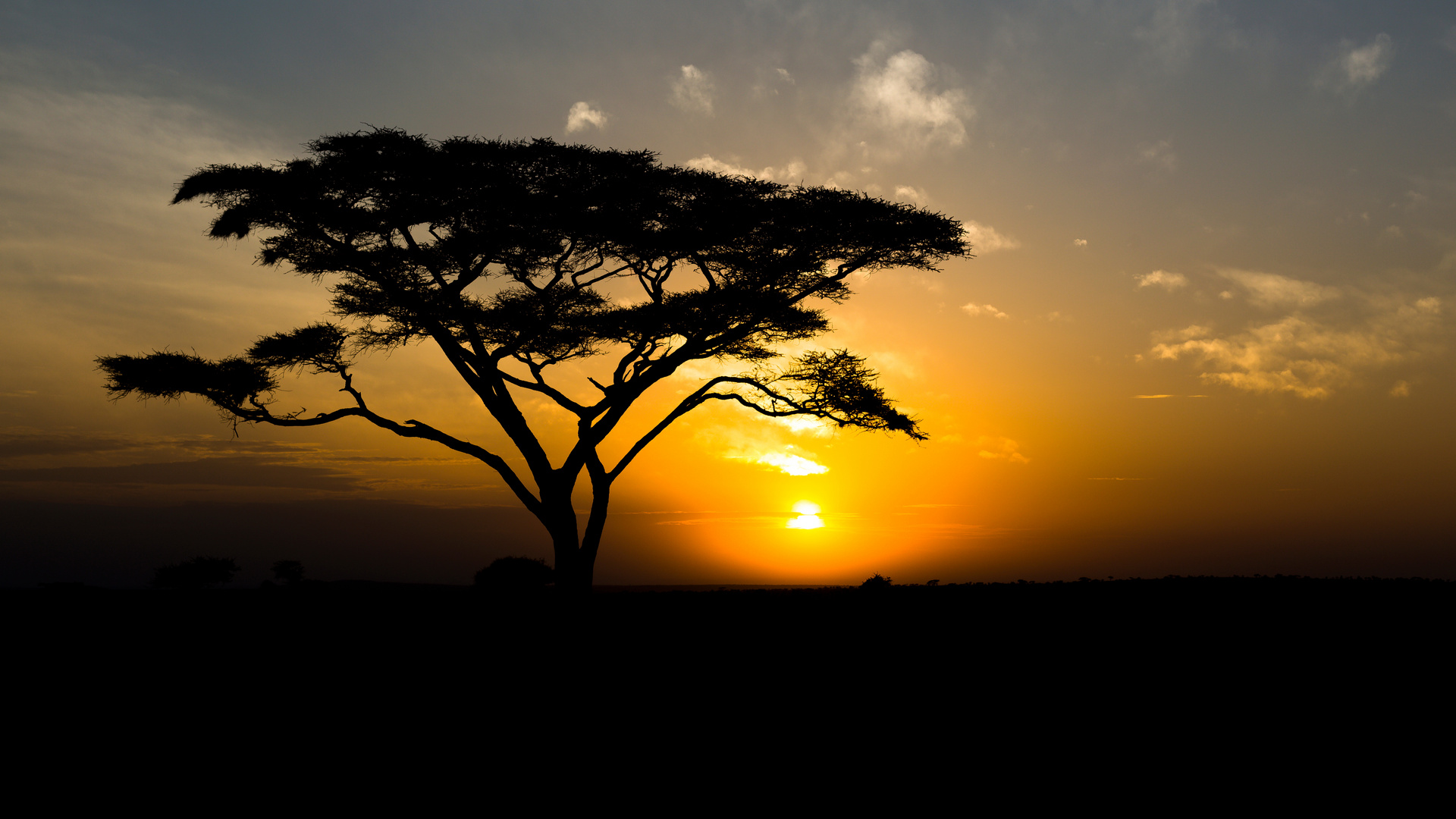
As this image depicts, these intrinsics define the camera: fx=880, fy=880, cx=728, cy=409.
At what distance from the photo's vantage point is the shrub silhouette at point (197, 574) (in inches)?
1018

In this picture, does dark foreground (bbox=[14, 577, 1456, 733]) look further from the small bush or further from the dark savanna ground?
the small bush

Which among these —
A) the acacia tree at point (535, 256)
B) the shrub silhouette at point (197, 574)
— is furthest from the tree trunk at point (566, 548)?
the shrub silhouette at point (197, 574)

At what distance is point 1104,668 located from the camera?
956 centimetres

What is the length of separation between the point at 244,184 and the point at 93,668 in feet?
39.3

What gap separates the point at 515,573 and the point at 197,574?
30.9 ft

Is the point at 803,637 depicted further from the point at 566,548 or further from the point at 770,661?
the point at 566,548

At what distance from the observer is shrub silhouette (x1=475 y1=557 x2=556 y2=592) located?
85.4 feet

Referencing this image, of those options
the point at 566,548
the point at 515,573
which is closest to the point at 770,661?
the point at 566,548

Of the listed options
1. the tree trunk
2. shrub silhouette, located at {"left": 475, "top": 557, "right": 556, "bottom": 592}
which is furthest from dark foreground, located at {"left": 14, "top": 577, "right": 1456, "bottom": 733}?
shrub silhouette, located at {"left": 475, "top": 557, "right": 556, "bottom": 592}

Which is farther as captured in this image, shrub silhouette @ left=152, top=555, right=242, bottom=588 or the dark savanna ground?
shrub silhouette @ left=152, top=555, right=242, bottom=588

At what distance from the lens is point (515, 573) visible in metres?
26.3

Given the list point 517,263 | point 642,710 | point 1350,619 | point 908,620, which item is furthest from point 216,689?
point 1350,619

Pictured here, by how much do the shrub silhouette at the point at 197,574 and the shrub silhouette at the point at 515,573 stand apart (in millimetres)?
7464

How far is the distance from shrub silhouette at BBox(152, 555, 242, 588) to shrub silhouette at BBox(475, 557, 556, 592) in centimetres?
746
